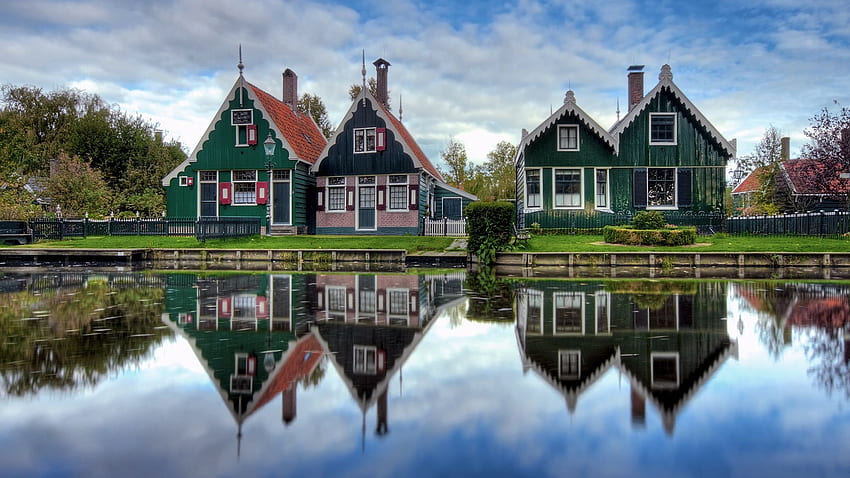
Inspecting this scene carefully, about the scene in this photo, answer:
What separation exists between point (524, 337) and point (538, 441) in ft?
9.67

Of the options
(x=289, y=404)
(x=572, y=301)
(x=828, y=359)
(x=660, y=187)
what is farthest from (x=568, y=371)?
(x=660, y=187)

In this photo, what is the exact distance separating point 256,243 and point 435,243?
7.35m

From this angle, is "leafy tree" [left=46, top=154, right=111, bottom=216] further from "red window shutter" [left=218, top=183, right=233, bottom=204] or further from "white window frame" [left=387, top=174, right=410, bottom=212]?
"white window frame" [left=387, top=174, right=410, bottom=212]

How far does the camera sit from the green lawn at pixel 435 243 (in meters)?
18.4

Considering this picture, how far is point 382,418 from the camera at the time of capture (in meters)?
3.61

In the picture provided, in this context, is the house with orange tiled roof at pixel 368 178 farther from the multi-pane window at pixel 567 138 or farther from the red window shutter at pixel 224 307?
the red window shutter at pixel 224 307

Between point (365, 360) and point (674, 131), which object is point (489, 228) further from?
point (674, 131)

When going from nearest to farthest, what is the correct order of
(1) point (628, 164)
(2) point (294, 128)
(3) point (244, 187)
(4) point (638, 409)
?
(4) point (638, 409) → (1) point (628, 164) → (3) point (244, 187) → (2) point (294, 128)

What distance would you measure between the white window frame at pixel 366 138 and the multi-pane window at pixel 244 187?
5.58 meters

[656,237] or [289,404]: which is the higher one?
[656,237]

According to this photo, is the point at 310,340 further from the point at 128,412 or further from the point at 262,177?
the point at 262,177

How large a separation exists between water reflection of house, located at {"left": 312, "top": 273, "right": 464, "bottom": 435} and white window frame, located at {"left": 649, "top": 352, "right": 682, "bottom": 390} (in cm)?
202

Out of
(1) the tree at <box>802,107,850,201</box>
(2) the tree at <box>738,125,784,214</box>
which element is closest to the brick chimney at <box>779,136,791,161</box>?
(2) the tree at <box>738,125,784,214</box>

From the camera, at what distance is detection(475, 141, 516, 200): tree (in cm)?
4259
